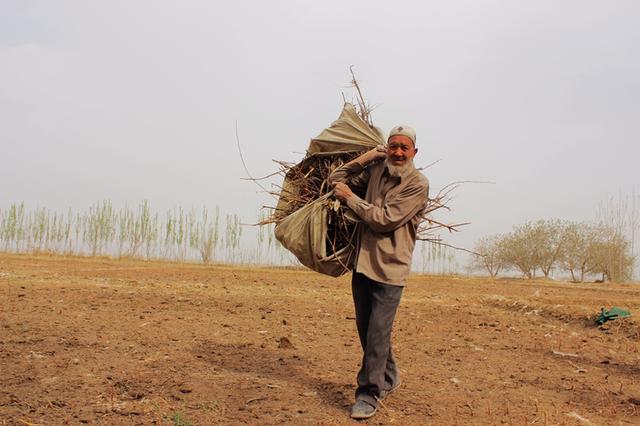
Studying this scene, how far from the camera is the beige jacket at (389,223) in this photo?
11.2 ft

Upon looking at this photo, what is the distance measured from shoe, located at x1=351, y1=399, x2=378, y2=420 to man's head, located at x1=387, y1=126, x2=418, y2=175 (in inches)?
57.7

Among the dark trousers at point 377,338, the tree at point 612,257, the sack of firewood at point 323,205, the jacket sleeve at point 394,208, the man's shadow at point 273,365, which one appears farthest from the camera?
the tree at point 612,257

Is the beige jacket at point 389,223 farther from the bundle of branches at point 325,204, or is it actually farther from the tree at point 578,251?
the tree at point 578,251

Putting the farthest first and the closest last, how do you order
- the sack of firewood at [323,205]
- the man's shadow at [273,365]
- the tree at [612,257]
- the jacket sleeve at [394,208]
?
the tree at [612,257], the man's shadow at [273,365], the sack of firewood at [323,205], the jacket sleeve at [394,208]

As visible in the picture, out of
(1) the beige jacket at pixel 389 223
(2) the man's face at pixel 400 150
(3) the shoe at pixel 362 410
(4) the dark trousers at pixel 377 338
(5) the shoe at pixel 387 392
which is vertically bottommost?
(3) the shoe at pixel 362 410

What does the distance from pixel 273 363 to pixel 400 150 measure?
7.53ft

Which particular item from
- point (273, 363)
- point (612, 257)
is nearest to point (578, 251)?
point (612, 257)

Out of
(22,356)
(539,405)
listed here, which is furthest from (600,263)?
(22,356)

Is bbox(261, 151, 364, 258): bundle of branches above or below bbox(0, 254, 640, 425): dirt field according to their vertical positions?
above

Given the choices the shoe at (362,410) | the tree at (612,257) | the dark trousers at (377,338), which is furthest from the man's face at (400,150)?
the tree at (612,257)

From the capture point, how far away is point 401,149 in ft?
11.4

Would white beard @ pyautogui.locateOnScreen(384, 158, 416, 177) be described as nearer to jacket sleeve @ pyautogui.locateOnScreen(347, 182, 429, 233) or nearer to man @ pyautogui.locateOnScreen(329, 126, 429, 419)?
man @ pyautogui.locateOnScreen(329, 126, 429, 419)

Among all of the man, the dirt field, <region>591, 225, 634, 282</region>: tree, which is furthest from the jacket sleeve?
<region>591, 225, 634, 282</region>: tree

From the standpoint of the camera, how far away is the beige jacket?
342cm
